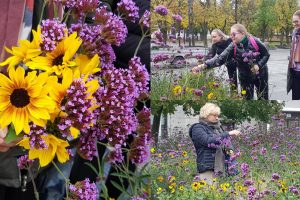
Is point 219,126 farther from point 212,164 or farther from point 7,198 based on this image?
point 7,198

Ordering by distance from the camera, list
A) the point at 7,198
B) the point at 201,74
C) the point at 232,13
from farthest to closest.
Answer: the point at 201,74, the point at 232,13, the point at 7,198

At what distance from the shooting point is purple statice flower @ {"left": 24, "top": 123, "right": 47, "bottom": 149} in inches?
18.3

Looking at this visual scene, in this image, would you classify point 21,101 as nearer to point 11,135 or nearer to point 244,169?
point 11,135

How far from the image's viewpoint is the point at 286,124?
46.6 inches

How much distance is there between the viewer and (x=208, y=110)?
112cm

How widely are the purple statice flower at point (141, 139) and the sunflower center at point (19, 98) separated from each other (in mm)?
190

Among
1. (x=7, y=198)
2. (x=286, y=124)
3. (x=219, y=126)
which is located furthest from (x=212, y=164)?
(x=7, y=198)

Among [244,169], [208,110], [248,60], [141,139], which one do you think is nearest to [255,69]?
[248,60]

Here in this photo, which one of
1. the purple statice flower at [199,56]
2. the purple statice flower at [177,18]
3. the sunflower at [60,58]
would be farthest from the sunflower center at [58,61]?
the purple statice flower at [199,56]

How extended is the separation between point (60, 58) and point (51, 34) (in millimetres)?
28

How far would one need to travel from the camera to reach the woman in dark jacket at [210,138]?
1105 millimetres

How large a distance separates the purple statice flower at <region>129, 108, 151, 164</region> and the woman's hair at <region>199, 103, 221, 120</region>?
50 cm

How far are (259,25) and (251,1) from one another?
0.19 ft

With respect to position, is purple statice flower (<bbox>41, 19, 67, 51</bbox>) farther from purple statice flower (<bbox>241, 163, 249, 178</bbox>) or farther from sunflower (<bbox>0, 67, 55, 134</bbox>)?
purple statice flower (<bbox>241, 163, 249, 178</bbox>)
